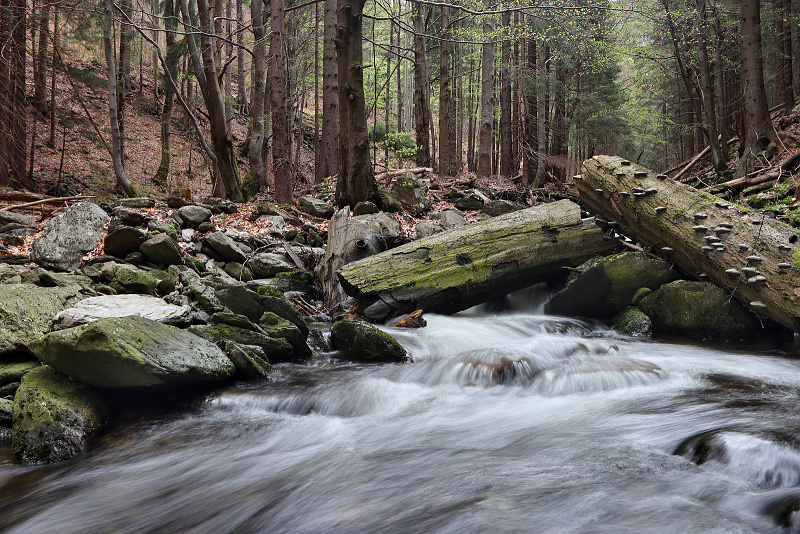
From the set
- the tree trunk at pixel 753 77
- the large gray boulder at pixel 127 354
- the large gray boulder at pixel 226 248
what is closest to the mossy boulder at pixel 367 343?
the large gray boulder at pixel 127 354

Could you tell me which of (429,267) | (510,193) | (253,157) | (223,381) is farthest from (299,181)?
(223,381)

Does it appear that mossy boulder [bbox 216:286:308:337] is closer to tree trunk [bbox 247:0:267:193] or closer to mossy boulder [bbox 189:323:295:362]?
mossy boulder [bbox 189:323:295:362]

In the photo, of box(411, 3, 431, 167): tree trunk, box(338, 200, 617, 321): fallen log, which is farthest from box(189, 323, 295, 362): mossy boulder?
box(411, 3, 431, 167): tree trunk

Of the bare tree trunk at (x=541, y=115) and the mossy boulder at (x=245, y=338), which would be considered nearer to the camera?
the mossy boulder at (x=245, y=338)

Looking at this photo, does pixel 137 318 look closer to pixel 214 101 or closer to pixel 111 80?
pixel 111 80

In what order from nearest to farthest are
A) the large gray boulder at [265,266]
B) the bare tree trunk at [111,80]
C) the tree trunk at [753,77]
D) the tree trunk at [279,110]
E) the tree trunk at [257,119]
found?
the large gray boulder at [265,266] → the bare tree trunk at [111,80] → the tree trunk at [753,77] → the tree trunk at [279,110] → the tree trunk at [257,119]

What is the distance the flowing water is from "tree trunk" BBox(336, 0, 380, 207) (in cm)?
473

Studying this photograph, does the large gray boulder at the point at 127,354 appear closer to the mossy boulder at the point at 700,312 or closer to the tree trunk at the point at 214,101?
the mossy boulder at the point at 700,312

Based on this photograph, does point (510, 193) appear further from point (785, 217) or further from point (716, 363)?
point (716, 363)

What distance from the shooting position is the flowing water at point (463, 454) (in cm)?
313

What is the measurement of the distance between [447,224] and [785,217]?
5485mm

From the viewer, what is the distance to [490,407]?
4945 mm

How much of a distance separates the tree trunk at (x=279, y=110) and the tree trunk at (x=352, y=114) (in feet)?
9.52

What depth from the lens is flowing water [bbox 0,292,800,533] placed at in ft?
10.3
